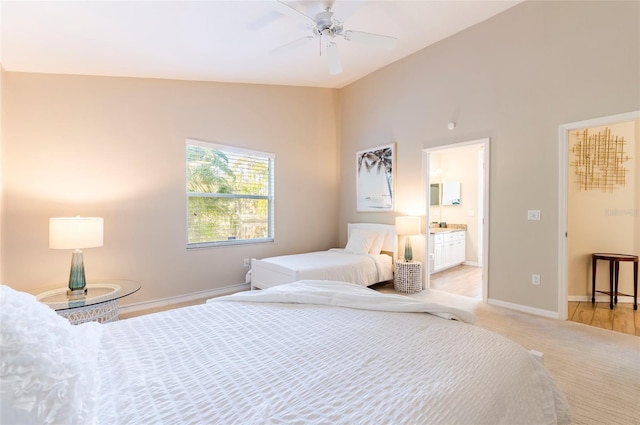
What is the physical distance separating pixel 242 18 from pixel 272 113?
6.59ft

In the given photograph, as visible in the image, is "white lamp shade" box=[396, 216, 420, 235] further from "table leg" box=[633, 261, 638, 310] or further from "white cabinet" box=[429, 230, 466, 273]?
"table leg" box=[633, 261, 638, 310]

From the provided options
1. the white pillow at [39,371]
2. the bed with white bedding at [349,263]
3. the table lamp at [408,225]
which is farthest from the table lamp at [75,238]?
the table lamp at [408,225]

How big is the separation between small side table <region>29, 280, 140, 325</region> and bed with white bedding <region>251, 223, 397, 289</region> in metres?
1.50

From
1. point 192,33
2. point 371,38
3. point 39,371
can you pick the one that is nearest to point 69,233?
point 192,33

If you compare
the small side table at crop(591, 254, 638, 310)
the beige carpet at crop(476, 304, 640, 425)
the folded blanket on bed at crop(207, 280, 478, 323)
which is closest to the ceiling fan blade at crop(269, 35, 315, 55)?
the folded blanket on bed at crop(207, 280, 478, 323)

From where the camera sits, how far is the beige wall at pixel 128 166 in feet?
9.63

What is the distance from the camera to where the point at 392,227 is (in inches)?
181

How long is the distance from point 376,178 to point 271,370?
4.19 meters

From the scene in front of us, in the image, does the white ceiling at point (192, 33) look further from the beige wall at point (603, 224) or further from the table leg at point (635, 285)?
the table leg at point (635, 285)

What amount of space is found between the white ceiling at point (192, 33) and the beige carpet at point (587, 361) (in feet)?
11.0

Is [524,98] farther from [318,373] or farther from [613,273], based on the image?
[318,373]

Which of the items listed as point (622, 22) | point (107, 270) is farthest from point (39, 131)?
point (622, 22)

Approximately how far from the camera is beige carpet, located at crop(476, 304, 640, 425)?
5.85 feet

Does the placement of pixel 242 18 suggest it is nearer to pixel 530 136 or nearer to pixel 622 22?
pixel 530 136
